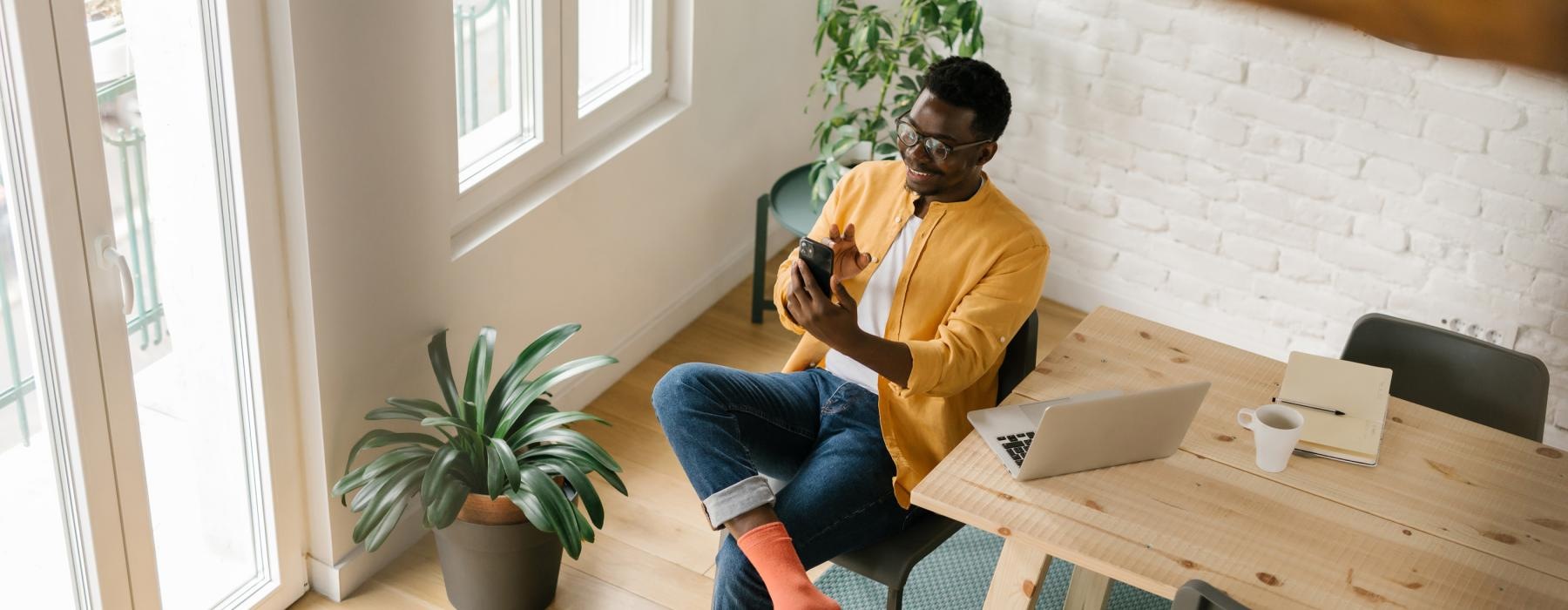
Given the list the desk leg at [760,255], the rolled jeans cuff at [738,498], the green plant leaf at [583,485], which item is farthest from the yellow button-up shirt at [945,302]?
the desk leg at [760,255]

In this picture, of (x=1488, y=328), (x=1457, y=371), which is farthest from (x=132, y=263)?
(x=1488, y=328)

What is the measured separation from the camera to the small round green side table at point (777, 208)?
3.42 m

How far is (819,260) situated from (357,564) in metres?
1.16

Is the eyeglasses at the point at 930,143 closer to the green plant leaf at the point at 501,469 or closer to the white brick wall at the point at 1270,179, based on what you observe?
the green plant leaf at the point at 501,469

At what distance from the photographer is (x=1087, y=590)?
2.31m

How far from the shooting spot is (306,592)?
2562mm

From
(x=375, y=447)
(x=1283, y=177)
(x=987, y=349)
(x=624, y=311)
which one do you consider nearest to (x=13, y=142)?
(x=375, y=447)

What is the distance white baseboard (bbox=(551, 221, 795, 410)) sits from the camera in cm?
316

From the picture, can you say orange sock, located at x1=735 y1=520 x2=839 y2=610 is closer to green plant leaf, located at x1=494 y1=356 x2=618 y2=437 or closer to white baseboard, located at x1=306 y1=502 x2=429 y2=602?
green plant leaf, located at x1=494 y1=356 x2=618 y2=437

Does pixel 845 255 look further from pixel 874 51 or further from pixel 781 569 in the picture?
pixel 874 51

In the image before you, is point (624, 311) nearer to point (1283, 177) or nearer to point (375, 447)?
point (375, 447)

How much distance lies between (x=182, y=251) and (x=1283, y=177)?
2.58m

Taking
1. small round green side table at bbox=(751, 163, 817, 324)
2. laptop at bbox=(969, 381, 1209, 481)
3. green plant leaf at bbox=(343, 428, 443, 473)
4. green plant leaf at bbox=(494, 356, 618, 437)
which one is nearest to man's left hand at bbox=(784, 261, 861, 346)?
laptop at bbox=(969, 381, 1209, 481)

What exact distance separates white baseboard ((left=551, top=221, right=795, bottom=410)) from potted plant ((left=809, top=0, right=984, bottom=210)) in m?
0.39
